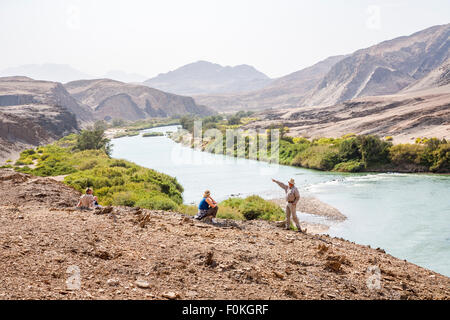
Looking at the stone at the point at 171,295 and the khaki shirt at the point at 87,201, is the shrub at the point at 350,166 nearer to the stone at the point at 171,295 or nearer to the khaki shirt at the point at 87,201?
the khaki shirt at the point at 87,201

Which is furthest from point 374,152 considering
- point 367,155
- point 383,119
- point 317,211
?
point 383,119

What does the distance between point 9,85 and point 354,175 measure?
165m

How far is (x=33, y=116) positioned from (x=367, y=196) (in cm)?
8824

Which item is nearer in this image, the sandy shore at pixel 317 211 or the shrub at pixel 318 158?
the sandy shore at pixel 317 211

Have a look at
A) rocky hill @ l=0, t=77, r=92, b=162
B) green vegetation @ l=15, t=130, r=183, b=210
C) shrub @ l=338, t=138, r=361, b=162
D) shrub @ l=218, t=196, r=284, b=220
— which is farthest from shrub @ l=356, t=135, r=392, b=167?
rocky hill @ l=0, t=77, r=92, b=162

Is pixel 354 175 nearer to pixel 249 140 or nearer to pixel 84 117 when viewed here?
pixel 249 140

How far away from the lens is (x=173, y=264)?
886cm

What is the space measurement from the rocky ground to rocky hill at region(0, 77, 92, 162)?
51923 mm

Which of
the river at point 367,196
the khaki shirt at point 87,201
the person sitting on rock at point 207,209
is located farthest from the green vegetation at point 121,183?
the person sitting on rock at point 207,209

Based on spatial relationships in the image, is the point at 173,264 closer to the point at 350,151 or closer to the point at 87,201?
the point at 87,201

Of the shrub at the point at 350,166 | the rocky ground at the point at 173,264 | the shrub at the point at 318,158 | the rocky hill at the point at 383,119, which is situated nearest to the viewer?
the rocky ground at the point at 173,264

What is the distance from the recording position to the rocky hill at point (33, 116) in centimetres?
6841

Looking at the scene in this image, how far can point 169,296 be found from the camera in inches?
278

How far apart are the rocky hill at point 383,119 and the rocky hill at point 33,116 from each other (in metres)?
51.0
